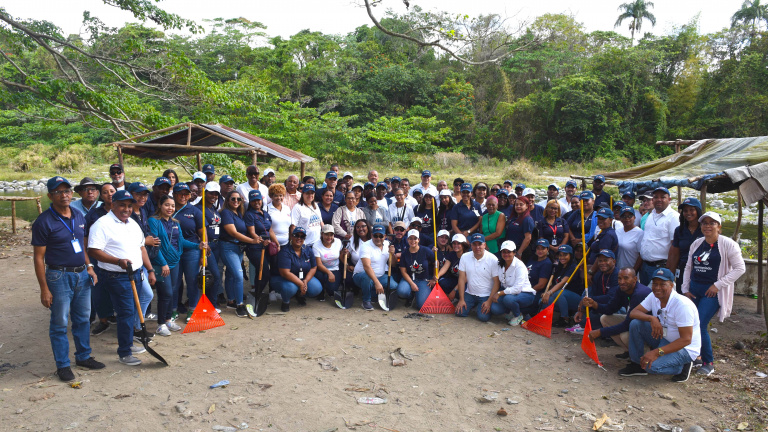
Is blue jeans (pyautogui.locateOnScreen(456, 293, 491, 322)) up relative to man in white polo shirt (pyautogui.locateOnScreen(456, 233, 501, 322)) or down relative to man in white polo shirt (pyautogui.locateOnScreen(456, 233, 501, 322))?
down

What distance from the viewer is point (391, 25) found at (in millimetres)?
37062

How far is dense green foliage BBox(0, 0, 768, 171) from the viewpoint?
28.4 metres

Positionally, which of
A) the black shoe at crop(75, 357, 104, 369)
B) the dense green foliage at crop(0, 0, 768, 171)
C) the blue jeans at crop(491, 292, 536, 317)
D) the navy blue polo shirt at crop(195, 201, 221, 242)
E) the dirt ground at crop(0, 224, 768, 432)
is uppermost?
the dense green foliage at crop(0, 0, 768, 171)

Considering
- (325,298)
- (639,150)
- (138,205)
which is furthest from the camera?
(639,150)

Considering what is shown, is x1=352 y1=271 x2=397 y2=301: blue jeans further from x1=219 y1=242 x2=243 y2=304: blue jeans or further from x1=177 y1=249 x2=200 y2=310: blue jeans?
x1=177 y1=249 x2=200 y2=310: blue jeans

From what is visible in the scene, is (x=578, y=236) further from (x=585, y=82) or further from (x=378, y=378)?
(x=585, y=82)

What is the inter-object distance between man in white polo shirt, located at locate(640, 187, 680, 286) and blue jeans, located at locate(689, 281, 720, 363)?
818 mm

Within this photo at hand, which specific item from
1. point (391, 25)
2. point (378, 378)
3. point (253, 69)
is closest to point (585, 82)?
point (391, 25)

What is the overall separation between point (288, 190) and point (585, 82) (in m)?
27.5

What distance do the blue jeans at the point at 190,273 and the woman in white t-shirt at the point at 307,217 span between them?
1522mm

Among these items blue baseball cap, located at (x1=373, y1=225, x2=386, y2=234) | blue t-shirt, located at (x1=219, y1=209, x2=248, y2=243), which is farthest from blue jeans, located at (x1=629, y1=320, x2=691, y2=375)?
blue t-shirt, located at (x1=219, y1=209, x2=248, y2=243)

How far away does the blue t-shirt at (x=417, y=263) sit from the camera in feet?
24.7

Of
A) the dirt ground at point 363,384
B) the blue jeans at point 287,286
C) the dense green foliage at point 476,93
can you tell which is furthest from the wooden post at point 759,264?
the dense green foliage at point 476,93

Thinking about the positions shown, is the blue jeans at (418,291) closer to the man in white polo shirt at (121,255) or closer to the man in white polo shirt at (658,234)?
the man in white polo shirt at (658,234)
